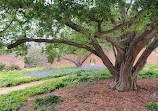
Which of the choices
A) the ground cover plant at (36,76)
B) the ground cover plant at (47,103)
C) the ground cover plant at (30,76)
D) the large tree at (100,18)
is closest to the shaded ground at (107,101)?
the ground cover plant at (47,103)

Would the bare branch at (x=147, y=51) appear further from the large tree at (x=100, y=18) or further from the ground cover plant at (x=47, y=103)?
the ground cover plant at (x=47, y=103)

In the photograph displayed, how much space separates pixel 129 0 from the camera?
3.28 metres

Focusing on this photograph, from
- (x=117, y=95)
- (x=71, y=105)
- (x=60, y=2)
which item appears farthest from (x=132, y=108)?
(x=60, y=2)

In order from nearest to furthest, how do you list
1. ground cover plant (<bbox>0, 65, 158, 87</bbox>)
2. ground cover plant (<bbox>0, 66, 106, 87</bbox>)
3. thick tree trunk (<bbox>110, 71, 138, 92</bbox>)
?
thick tree trunk (<bbox>110, 71, 138, 92</bbox>)
ground cover plant (<bbox>0, 65, 158, 87</bbox>)
ground cover plant (<bbox>0, 66, 106, 87</bbox>)

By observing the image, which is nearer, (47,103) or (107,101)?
(107,101)

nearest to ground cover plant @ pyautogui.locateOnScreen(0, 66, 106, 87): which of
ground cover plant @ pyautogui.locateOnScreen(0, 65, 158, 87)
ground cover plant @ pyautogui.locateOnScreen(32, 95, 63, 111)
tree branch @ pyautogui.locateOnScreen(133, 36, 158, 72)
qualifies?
ground cover plant @ pyautogui.locateOnScreen(0, 65, 158, 87)

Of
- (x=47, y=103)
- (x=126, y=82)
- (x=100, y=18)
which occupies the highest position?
(x=100, y=18)

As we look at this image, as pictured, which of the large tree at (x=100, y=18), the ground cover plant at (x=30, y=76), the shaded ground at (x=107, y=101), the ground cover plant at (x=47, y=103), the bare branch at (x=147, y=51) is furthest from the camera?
the ground cover plant at (x=30, y=76)

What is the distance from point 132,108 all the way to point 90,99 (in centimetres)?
125

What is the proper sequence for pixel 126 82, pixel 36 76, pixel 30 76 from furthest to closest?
pixel 30 76 → pixel 36 76 → pixel 126 82

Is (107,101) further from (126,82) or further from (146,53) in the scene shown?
(146,53)

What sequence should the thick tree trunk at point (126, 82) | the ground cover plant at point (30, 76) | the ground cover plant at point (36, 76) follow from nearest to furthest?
the thick tree trunk at point (126, 82), the ground cover plant at point (36, 76), the ground cover plant at point (30, 76)

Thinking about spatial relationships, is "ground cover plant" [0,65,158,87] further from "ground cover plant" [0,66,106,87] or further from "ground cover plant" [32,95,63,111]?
"ground cover plant" [32,95,63,111]

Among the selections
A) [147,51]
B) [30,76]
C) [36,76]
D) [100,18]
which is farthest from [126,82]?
[30,76]
